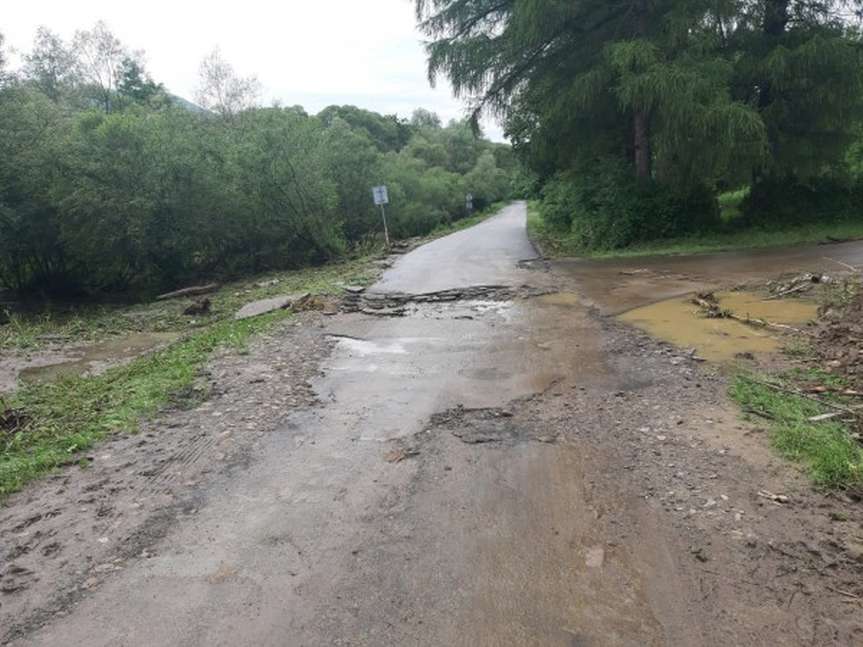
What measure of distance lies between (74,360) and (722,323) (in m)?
11.1

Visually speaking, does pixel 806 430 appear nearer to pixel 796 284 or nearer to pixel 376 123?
pixel 796 284

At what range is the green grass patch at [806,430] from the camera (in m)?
3.93

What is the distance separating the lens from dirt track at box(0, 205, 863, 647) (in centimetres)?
294

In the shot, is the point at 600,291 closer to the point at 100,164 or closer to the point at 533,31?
the point at 533,31

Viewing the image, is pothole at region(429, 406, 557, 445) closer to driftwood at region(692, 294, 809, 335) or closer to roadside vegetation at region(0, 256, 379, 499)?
roadside vegetation at region(0, 256, 379, 499)

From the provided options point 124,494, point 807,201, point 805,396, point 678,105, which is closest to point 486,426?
point 805,396

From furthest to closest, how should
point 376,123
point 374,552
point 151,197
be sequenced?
point 376,123 → point 151,197 → point 374,552

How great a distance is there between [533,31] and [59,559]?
695 inches

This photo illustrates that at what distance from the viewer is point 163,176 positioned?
66.1 ft

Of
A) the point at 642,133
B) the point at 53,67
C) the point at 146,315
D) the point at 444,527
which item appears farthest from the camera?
the point at 53,67

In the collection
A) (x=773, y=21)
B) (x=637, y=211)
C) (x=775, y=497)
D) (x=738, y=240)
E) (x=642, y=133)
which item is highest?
(x=773, y=21)

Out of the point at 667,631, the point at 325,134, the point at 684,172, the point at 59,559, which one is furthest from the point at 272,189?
the point at 667,631

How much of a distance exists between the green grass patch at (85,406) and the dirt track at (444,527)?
Answer: 314 millimetres

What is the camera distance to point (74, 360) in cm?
1025
